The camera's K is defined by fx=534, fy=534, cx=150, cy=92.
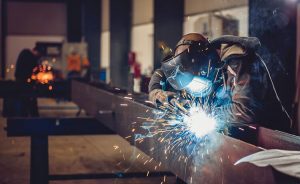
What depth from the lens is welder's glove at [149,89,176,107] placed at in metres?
2.71

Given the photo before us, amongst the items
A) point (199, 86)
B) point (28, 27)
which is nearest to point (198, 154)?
point (199, 86)

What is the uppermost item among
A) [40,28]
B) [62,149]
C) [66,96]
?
[40,28]

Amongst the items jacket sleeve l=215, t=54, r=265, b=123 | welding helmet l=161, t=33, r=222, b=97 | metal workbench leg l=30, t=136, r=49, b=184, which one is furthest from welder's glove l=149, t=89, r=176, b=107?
metal workbench leg l=30, t=136, r=49, b=184

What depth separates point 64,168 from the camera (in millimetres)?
4641

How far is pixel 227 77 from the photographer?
99.2 inches

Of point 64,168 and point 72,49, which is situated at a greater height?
point 72,49

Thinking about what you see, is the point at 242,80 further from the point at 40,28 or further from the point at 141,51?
the point at 40,28

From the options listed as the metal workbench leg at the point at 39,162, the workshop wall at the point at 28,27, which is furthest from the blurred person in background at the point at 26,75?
the workshop wall at the point at 28,27

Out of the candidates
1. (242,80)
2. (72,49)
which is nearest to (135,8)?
(72,49)

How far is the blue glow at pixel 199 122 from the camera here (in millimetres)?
2118

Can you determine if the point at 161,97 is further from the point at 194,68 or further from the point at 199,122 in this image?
the point at 199,122

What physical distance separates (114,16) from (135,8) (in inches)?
27.0

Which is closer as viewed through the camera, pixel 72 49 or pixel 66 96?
pixel 66 96

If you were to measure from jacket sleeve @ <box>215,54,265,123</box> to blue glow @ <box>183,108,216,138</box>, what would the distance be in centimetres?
9
